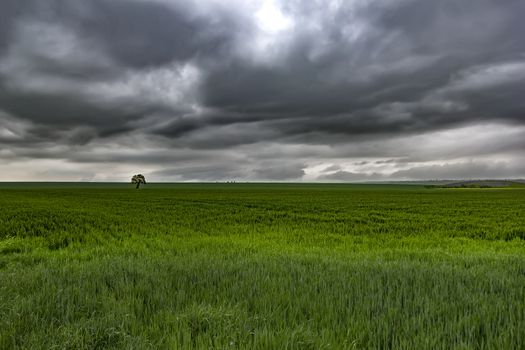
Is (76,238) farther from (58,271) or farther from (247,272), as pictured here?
(247,272)

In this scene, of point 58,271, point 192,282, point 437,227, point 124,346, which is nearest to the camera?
point 124,346

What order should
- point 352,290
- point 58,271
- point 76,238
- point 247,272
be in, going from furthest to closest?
point 76,238
point 58,271
point 247,272
point 352,290

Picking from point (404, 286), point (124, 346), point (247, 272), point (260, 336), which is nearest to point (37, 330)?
point (124, 346)

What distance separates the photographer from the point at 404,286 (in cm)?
594

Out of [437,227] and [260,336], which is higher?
[260,336]

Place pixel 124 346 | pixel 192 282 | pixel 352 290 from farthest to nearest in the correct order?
pixel 192 282
pixel 352 290
pixel 124 346

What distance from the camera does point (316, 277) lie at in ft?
21.4

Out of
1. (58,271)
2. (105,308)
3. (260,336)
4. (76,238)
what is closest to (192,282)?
(105,308)

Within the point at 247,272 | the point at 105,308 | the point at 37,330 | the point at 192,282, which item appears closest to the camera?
the point at 37,330

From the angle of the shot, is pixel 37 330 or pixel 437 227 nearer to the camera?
pixel 37 330

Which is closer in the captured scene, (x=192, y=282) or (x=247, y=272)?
(x=192, y=282)

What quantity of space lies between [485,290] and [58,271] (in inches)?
360

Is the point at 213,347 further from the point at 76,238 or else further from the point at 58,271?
the point at 76,238

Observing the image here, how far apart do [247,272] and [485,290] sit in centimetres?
463
